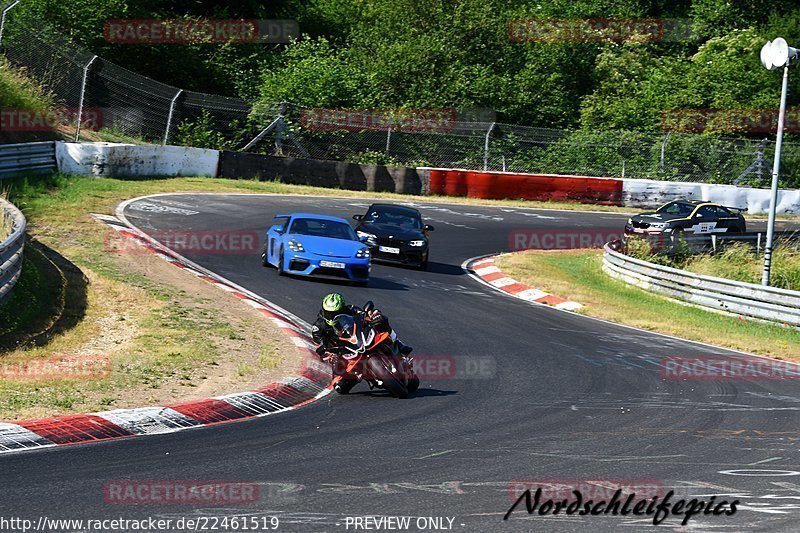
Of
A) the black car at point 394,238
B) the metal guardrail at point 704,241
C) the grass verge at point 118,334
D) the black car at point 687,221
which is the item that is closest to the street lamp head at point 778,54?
the metal guardrail at point 704,241

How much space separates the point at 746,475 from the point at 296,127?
28810 millimetres

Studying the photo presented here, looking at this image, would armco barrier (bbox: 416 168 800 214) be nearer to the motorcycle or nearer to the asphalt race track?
the asphalt race track

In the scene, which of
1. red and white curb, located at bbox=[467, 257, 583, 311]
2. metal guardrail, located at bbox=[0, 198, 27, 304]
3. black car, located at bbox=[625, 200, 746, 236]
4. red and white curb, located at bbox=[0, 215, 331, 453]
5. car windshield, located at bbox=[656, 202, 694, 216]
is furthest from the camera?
car windshield, located at bbox=[656, 202, 694, 216]

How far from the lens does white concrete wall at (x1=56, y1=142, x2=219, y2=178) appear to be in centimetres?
2728

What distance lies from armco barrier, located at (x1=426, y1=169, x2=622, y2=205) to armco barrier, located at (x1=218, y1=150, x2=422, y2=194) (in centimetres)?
108

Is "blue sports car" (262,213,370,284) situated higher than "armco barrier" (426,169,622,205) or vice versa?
"armco barrier" (426,169,622,205)

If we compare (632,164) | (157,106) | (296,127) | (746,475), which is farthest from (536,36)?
(746,475)

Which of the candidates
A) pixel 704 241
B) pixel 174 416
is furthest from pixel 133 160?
pixel 174 416

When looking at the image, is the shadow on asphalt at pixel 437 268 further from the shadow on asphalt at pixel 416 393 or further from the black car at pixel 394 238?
the shadow on asphalt at pixel 416 393

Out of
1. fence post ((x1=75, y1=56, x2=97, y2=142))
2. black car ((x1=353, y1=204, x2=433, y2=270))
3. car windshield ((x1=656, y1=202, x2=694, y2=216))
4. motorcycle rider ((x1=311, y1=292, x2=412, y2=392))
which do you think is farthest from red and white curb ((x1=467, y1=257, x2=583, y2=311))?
fence post ((x1=75, y1=56, x2=97, y2=142))

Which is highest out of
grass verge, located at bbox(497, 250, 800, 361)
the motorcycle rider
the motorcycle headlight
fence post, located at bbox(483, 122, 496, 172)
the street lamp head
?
the street lamp head

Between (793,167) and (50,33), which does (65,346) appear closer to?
(50,33)

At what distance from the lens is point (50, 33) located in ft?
105

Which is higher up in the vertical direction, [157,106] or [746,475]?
[157,106]
